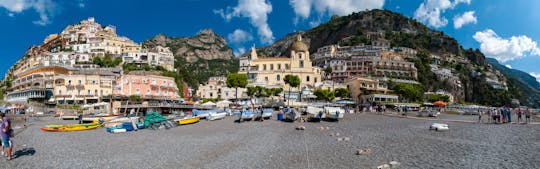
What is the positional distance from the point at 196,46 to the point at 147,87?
111959mm

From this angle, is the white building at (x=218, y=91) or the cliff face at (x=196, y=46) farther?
the cliff face at (x=196, y=46)

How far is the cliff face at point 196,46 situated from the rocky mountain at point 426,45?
170 feet

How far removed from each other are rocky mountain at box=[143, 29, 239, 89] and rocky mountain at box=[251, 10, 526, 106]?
139ft

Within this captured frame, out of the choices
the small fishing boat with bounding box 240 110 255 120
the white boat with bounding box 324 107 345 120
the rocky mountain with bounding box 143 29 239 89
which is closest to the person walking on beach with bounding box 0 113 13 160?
the small fishing boat with bounding box 240 110 255 120

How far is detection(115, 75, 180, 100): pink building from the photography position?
61.2 m

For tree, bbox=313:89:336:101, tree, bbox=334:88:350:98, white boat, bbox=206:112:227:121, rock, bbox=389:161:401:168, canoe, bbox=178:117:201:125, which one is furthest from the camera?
tree, bbox=334:88:350:98

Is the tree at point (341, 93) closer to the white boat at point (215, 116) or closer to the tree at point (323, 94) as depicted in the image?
the tree at point (323, 94)

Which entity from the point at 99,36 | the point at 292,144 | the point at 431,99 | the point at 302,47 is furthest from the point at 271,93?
the point at 99,36

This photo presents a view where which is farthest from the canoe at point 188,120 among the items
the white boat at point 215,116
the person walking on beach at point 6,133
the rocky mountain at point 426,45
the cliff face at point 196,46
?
the cliff face at point 196,46

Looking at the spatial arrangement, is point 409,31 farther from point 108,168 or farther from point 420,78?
point 108,168

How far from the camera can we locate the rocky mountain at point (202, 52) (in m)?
141

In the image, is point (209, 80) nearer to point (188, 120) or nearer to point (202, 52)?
point (188, 120)

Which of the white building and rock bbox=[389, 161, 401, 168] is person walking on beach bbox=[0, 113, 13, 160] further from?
the white building

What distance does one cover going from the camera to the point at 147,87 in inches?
2479
